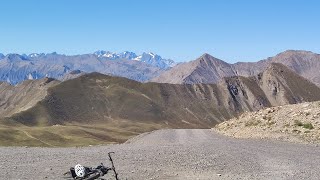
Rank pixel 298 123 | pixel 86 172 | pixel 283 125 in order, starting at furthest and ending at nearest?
1. pixel 283 125
2. pixel 298 123
3. pixel 86 172

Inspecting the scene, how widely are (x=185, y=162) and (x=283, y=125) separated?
21.5 m

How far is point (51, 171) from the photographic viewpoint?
85.3 feet

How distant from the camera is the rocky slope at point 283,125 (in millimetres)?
44781

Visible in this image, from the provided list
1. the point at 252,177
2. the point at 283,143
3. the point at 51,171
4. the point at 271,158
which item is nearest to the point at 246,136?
the point at 283,143

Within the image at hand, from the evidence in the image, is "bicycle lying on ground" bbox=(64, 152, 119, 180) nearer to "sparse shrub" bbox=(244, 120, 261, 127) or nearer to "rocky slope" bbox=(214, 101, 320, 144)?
"rocky slope" bbox=(214, 101, 320, 144)

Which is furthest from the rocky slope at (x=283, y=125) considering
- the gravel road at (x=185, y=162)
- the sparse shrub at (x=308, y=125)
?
the gravel road at (x=185, y=162)

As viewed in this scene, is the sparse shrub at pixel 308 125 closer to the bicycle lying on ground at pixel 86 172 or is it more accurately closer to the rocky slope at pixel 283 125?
the rocky slope at pixel 283 125

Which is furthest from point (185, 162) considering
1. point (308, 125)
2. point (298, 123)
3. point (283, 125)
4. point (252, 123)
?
point (252, 123)

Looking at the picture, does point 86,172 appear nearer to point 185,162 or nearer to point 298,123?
point 185,162

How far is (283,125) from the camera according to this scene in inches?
1896

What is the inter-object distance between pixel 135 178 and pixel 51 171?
508 cm

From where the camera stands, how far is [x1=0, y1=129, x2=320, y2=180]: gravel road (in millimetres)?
25641

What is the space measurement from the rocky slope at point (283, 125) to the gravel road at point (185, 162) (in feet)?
18.4

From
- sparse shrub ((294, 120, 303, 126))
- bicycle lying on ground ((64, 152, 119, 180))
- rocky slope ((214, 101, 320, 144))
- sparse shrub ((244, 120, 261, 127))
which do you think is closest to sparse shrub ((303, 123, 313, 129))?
rocky slope ((214, 101, 320, 144))
